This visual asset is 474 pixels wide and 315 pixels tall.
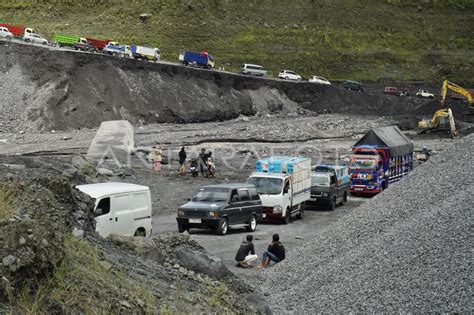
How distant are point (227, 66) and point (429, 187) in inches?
2632

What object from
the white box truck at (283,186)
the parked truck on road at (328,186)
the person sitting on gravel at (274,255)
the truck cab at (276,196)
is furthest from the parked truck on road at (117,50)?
the person sitting on gravel at (274,255)

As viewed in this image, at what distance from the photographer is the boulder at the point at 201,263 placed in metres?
13.3

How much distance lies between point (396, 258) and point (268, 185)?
50.9 feet

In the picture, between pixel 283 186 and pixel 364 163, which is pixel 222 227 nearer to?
pixel 283 186

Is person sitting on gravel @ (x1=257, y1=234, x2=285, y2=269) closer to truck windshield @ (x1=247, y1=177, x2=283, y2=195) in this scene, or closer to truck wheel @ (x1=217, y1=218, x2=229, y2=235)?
truck wheel @ (x1=217, y1=218, x2=229, y2=235)

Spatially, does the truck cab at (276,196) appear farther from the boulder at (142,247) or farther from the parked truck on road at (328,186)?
the boulder at (142,247)

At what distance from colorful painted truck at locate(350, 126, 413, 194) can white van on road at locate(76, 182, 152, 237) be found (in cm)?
1927

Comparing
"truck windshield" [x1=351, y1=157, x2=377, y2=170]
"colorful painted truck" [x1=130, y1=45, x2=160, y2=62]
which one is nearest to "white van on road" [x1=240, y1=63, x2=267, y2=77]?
"colorful painted truck" [x1=130, y1=45, x2=160, y2=62]

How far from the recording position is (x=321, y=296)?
1525cm

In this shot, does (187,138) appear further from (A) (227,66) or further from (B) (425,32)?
(B) (425,32)

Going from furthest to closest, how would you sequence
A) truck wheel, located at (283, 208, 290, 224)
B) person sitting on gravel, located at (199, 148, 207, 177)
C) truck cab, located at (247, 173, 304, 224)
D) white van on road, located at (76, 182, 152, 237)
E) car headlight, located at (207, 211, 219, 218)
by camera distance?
person sitting on gravel, located at (199, 148, 207, 177) → truck wheel, located at (283, 208, 290, 224) → truck cab, located at (247, 173, 304, 224) → car headlight, located at (207, 211, 219, 218) → white van on road, located at (76, 182, 152, 237)

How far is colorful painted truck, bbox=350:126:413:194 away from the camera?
1550 inches

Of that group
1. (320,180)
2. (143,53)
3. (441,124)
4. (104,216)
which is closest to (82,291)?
(104,216)

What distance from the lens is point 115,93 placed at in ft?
210
